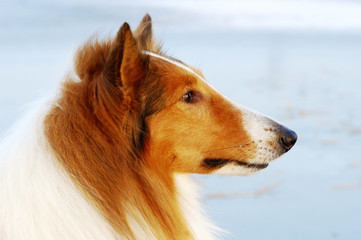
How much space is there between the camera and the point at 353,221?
4.79 m

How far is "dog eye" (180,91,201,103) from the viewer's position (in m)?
2.83

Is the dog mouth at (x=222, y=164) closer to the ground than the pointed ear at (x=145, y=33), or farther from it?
closer to the ground

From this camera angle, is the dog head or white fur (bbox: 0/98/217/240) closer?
white fur (bbox: 0/98/217/240)

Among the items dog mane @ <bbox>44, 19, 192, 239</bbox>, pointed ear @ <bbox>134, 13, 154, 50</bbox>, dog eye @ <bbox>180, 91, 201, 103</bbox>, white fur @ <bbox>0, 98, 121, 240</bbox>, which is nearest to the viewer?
white fur @ <bbox>0, 98, 121, 240</bbox>

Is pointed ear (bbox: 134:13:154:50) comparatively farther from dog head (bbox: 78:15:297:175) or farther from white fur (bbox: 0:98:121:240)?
white fur (bbox: 0:98:121:240)

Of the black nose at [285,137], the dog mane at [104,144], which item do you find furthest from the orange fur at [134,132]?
the black nose at [285,137]

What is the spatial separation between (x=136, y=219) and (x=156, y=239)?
18 centimetres

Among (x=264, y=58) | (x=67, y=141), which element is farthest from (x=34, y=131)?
(x=264, y=58)

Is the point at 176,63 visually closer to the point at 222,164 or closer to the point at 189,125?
the point at 189,125

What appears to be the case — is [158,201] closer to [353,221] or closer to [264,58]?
[353,221]

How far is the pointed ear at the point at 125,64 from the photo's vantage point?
7.73 ft

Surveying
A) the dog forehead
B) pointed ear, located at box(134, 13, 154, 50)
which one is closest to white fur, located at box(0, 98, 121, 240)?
the dog forehead

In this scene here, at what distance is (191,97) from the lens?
2859mm

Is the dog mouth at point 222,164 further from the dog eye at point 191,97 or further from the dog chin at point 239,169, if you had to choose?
the dog eye at point 191,97
